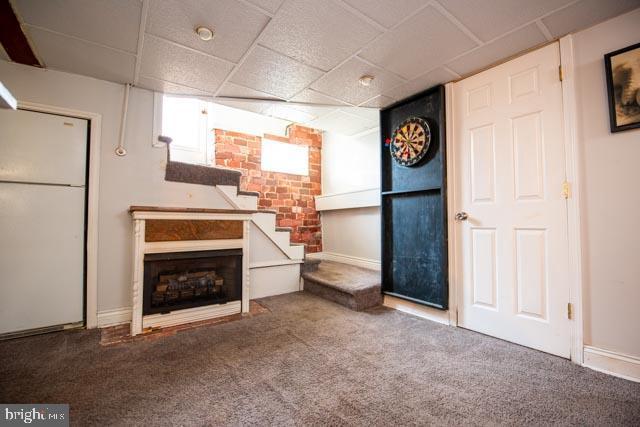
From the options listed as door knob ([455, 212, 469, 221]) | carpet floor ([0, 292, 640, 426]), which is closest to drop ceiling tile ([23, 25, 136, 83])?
carpet floor ([0, 292, 640, 426])

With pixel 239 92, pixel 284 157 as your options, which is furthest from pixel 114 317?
pixel 284 157

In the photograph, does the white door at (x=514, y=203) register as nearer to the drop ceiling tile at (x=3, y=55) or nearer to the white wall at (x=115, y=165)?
the white wall at (x=115, y=165)

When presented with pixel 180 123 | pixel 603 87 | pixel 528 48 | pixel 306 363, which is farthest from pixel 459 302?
pixel 180 123

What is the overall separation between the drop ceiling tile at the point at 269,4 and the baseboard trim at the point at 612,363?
2791 millimetres

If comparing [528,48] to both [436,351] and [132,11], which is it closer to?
[436,351]

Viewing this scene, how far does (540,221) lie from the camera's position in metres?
1.84

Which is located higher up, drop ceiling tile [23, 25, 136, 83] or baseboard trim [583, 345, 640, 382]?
drop ceiling tile [23, 25, 136, 83]

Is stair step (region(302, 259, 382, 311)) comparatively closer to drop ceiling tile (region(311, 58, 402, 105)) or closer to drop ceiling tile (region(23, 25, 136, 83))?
drop ceiling tile (region(311, 58, 402, 105))

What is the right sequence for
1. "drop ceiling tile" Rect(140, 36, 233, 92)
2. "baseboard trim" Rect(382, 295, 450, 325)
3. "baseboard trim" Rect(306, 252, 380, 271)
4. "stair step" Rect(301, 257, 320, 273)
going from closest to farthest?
"drop ceiling tile" Rect(140, 36, 233, 92) → "baseboard trim" Rect(382, 295, 450, 325) → "stair step" Rect(301, 257, 320, 273) → "baseboard trim" Rect(306, 252, 380, 271)

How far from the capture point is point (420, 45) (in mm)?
1845

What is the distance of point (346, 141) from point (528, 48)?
2435 millimetres

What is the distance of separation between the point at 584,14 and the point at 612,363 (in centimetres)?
208

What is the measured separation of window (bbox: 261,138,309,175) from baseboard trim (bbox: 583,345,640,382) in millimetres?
3697

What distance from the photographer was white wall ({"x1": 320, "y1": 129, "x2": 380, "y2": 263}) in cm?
359
